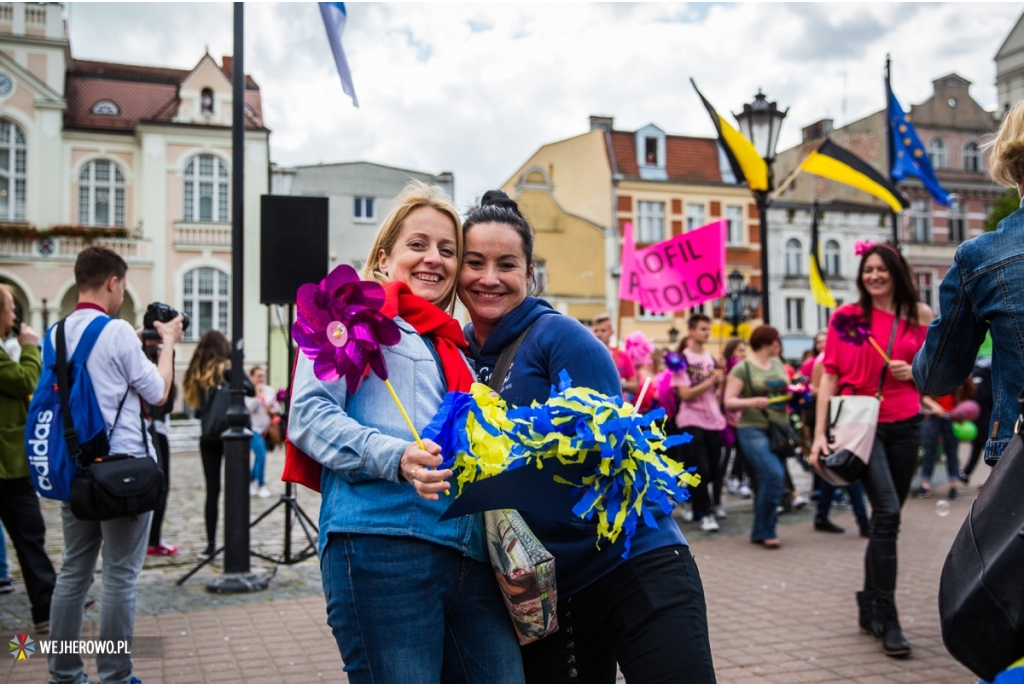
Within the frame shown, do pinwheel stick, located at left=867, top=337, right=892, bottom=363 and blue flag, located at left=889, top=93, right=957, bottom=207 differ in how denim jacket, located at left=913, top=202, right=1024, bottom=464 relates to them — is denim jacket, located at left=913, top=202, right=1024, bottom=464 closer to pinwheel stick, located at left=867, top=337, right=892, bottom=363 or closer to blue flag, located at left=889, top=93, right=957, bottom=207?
pinwheel stick, located at left=867, top=337, right=892, bottom=363

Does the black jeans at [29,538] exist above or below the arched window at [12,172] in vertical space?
below

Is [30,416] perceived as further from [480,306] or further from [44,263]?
[44,263]

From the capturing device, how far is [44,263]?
29.4 metres

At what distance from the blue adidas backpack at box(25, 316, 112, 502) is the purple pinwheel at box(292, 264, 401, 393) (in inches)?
98.9

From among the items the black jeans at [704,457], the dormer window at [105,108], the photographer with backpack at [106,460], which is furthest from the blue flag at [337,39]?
the dormer window at [105,108]

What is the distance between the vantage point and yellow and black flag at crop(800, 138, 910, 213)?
1184cm

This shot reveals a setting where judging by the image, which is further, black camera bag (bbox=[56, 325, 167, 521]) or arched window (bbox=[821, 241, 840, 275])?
arched window (bbox=[821, 241, 840, 275])

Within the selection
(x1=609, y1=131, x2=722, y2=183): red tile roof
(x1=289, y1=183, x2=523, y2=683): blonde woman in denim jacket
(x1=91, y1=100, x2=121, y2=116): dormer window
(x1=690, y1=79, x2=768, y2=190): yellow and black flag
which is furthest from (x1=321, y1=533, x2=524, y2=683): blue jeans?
(x1=609, y1=131, x2=722, y2=183): red tile roof

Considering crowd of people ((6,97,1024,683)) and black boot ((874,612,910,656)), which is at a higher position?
crowd of people ((6,97,1024,683))

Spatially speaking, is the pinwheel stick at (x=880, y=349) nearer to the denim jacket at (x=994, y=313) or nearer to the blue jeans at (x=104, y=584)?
the denim jacket at (x=994, y=313)

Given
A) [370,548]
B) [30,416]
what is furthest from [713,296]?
[370,548]

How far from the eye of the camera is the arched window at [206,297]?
31.5m

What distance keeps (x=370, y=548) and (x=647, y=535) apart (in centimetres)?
74

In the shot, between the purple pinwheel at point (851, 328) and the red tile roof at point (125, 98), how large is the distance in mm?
29611
